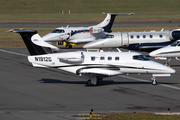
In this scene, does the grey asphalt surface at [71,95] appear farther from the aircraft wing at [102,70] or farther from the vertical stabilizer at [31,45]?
the vertical stabilizer at [31,45]

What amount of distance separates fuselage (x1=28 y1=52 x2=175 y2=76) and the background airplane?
14851 millimetres

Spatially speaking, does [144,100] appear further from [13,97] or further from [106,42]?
[106,42]

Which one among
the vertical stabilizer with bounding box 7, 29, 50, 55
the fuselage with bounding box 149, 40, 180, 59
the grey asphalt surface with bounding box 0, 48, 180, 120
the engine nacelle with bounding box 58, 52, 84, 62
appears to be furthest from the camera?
the fuselage with bounding box 149, 40, 180, 59

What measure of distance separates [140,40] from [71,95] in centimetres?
1989

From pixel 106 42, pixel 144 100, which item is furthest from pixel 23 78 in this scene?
pixel 106 42

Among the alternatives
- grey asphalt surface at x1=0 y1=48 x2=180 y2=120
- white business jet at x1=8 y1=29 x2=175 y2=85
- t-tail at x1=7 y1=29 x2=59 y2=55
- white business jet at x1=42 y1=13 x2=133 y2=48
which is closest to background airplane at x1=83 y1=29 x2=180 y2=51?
white business jet at x1=42 y1=13 x2=133 y2=48

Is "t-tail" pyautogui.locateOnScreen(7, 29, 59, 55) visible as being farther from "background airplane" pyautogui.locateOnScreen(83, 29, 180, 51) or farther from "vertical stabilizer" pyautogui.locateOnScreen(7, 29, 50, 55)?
"background airplane" pyautogui.locateOnScreen(83, 29, 180, 51)

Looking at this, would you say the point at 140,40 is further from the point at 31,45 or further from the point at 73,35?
the point at 31,45

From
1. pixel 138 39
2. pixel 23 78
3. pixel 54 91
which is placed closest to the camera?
pixel 54 91

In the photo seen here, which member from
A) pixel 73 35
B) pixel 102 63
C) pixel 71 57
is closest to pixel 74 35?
pixel 73 35

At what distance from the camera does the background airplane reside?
4031cm

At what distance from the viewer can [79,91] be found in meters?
24.0

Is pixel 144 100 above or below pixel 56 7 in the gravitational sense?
below

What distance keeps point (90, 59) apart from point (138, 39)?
16.3m
